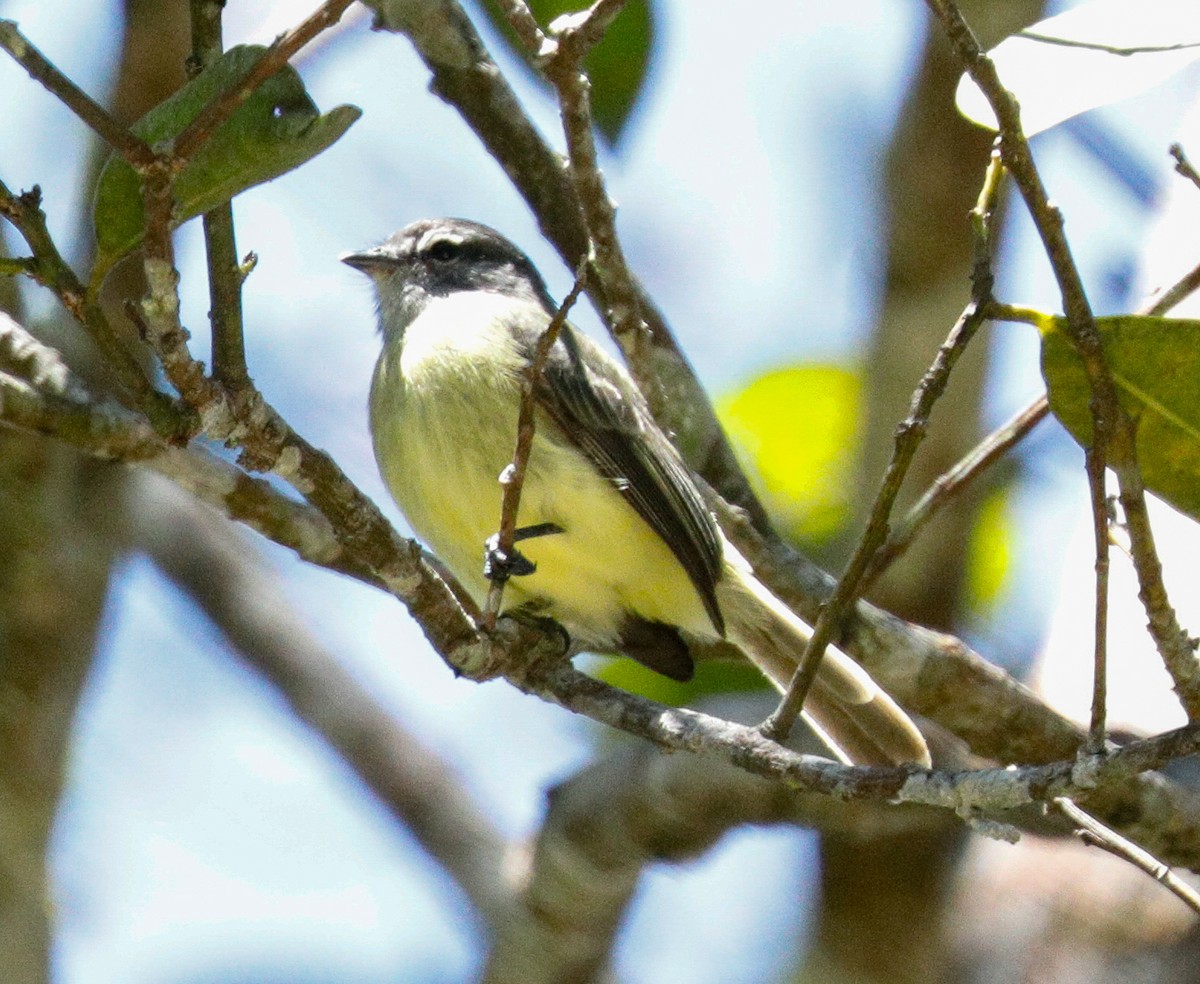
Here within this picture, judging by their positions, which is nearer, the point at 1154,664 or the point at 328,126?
the point at 328,126

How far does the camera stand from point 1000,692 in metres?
3.39

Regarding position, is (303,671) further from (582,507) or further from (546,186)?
(546,186)

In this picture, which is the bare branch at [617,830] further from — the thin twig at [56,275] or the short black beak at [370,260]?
the thin twig at [56,275]

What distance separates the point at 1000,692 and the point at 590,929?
4.27 feet

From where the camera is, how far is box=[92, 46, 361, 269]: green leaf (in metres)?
1.92

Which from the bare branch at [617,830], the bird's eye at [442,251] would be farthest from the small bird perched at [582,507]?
the bird's eye at [442,251]

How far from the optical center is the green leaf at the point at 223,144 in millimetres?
1924

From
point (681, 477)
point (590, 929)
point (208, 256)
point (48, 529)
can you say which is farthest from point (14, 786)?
point (208, 256)


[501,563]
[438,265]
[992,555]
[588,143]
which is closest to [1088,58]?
[588,143]

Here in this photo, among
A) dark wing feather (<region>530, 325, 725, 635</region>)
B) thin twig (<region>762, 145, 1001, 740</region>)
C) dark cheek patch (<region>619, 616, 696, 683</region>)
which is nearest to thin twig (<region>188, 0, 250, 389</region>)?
thin twig (<region>762, 145, 1001, 740</region>)

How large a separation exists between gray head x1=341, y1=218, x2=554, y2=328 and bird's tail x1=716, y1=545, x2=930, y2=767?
111 cm

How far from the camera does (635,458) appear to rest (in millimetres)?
3721

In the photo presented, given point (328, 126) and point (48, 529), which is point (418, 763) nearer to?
point (48, 529)

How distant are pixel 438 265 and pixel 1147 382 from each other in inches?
107
